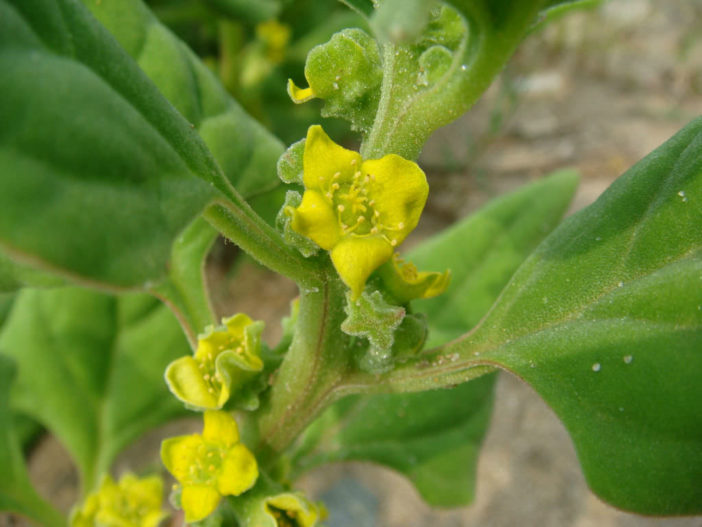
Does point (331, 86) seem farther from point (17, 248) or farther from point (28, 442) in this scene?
point (28, 442)

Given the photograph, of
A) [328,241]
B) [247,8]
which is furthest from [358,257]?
[247,8]

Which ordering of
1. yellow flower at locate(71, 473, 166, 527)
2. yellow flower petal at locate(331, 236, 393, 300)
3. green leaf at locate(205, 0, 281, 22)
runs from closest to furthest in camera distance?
yellow flower petal at locate(331, 236, 393, 300) → yellow flower at locate(71, 473, 166, 527) → green leaf at locate(205, 0, 281, 22)

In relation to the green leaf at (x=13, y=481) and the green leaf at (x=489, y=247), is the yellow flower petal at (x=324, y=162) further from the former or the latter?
the green leaf at (x=13, y=481)

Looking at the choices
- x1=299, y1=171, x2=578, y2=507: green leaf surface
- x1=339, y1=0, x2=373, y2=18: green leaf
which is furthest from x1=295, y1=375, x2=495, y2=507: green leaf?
x1=339, y1=0, x2=373, y2=18: green leaf

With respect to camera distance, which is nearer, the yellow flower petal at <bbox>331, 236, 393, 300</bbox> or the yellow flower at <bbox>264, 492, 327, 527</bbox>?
the yellow flower petal at <bbox>331, 236, 393, 300</bbox>

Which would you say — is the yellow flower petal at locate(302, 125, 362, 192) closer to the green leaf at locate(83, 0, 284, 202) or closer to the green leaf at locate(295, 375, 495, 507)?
the green leaf at locate(83, 0, 284, 202)
